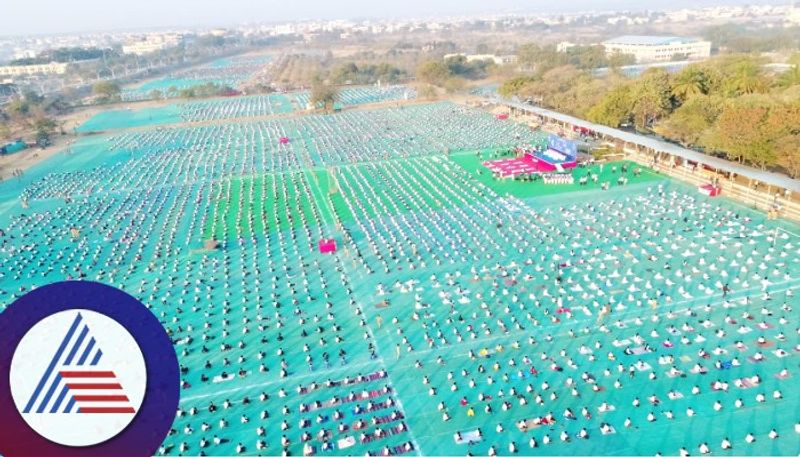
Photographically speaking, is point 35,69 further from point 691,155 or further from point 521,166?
A: point 691,155

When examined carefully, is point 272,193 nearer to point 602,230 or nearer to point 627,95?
point 602,230

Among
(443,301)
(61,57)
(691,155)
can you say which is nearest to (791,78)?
(691,155)

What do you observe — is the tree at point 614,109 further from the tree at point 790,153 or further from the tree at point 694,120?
the tree at point 790,153

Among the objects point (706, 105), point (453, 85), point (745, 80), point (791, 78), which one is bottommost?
point (453, 85)

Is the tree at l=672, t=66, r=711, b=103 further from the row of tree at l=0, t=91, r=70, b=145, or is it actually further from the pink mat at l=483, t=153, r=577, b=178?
Result: the row of tree at l=0, t=91, r=70, b=145

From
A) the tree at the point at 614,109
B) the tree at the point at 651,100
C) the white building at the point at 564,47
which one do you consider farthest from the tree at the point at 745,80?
the white building at the point at 564,47

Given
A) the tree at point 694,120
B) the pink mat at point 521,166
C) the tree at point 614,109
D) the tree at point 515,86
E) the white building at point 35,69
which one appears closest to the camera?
Answer: the tree at point 694,120

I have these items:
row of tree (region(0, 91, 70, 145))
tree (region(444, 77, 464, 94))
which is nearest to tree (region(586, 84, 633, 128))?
tree (region(444, 77, 464, 94))
